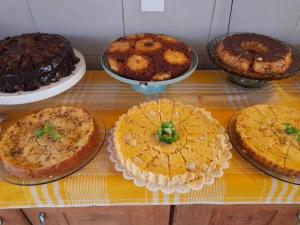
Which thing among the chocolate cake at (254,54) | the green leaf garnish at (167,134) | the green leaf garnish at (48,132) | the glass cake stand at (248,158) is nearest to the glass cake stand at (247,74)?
the chocolate cake at (254,54)

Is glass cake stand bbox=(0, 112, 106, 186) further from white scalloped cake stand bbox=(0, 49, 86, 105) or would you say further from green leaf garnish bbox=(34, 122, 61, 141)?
white scalloped cake stand bbox=(0, 49, 86, 105)

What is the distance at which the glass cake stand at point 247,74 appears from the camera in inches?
33.8

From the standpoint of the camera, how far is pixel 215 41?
103 cm

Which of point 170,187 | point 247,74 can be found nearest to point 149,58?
point 247,74

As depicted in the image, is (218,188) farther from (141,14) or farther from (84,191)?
(141,14)

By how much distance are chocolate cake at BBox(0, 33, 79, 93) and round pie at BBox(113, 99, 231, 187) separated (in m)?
0.29

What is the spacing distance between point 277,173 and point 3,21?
44.3 inches

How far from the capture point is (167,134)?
2.36ft

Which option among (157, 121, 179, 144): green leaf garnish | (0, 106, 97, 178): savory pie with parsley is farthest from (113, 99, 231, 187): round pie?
(0, 106, 97, 178): savory pie with parsley

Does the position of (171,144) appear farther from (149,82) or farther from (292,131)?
(292,131)

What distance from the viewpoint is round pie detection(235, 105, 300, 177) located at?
26.5 inches

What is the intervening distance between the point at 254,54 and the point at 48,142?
0.75m

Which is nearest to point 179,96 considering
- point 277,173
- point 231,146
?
point 231,146

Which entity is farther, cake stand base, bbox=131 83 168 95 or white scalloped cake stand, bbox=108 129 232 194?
cake stand base, bbox=131 83 168 95
